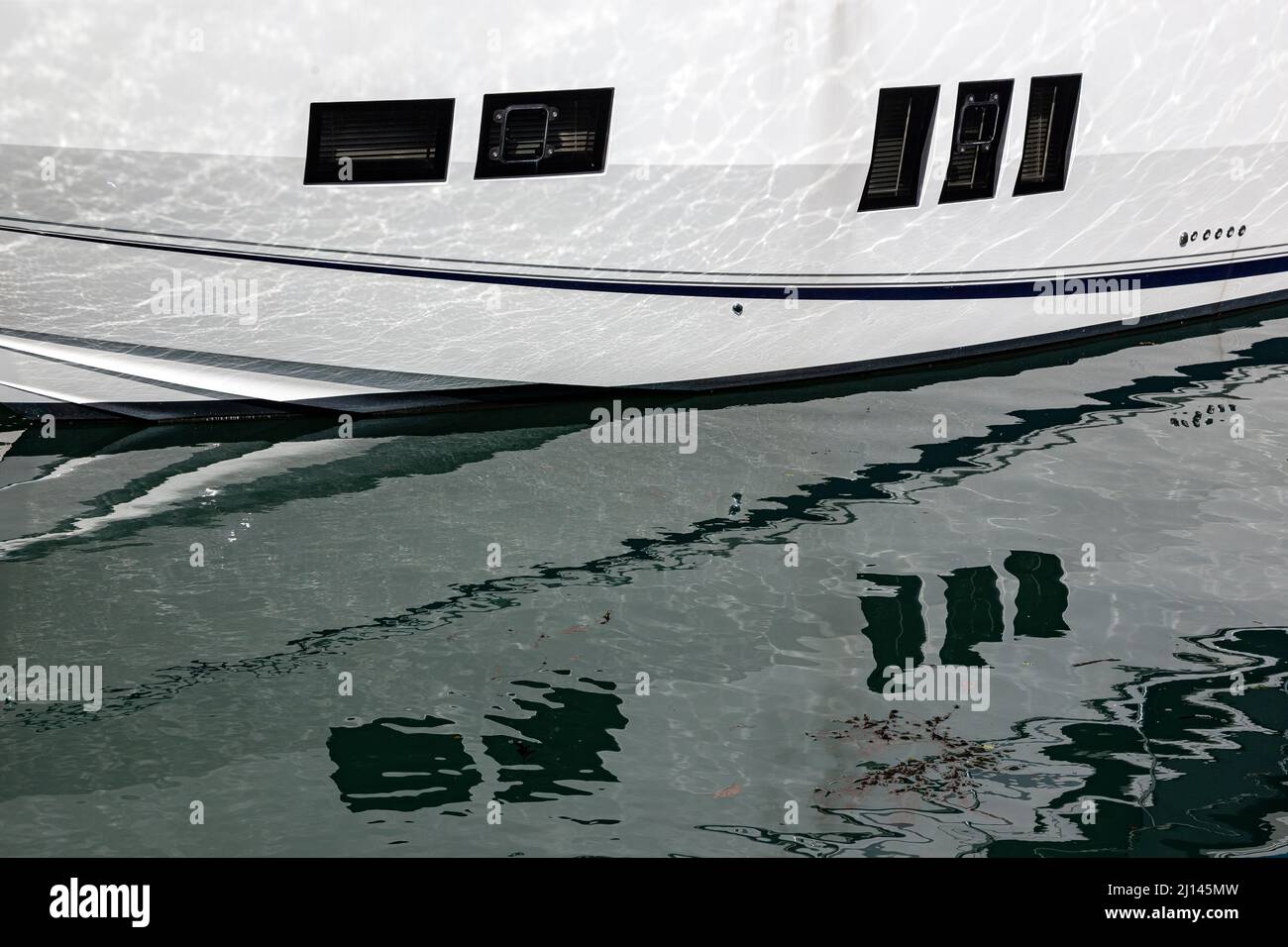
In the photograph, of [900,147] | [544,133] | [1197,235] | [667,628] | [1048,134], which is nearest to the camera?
[667,628]

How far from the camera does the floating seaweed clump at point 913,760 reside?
14.7 feet

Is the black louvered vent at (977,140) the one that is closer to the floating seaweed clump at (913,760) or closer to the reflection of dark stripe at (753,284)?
the reflection of dark stripe at (753,284)

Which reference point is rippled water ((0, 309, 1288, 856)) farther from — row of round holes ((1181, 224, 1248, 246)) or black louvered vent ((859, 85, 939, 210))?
row of round holes ((1181, 224, 1248, 246))

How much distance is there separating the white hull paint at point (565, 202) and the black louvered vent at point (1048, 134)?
0.28 ft

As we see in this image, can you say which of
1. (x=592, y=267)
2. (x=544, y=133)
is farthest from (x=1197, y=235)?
(x=544, y=133)

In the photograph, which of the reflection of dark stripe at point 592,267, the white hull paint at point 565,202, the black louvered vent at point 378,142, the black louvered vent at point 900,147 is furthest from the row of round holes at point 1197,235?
the black louvered vent at point 378,142

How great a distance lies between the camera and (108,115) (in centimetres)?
669

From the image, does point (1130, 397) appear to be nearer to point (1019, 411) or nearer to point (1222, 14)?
point (1019, 411)

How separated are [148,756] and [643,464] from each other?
3.25 meters

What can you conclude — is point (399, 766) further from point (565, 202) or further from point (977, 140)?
point (977, 140)

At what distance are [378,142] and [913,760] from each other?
4.16 meters

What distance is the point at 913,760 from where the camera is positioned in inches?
183

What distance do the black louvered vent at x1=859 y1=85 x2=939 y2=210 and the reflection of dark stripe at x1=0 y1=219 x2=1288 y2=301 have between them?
0.56 m

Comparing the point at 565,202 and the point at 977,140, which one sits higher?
the point at 977,140
